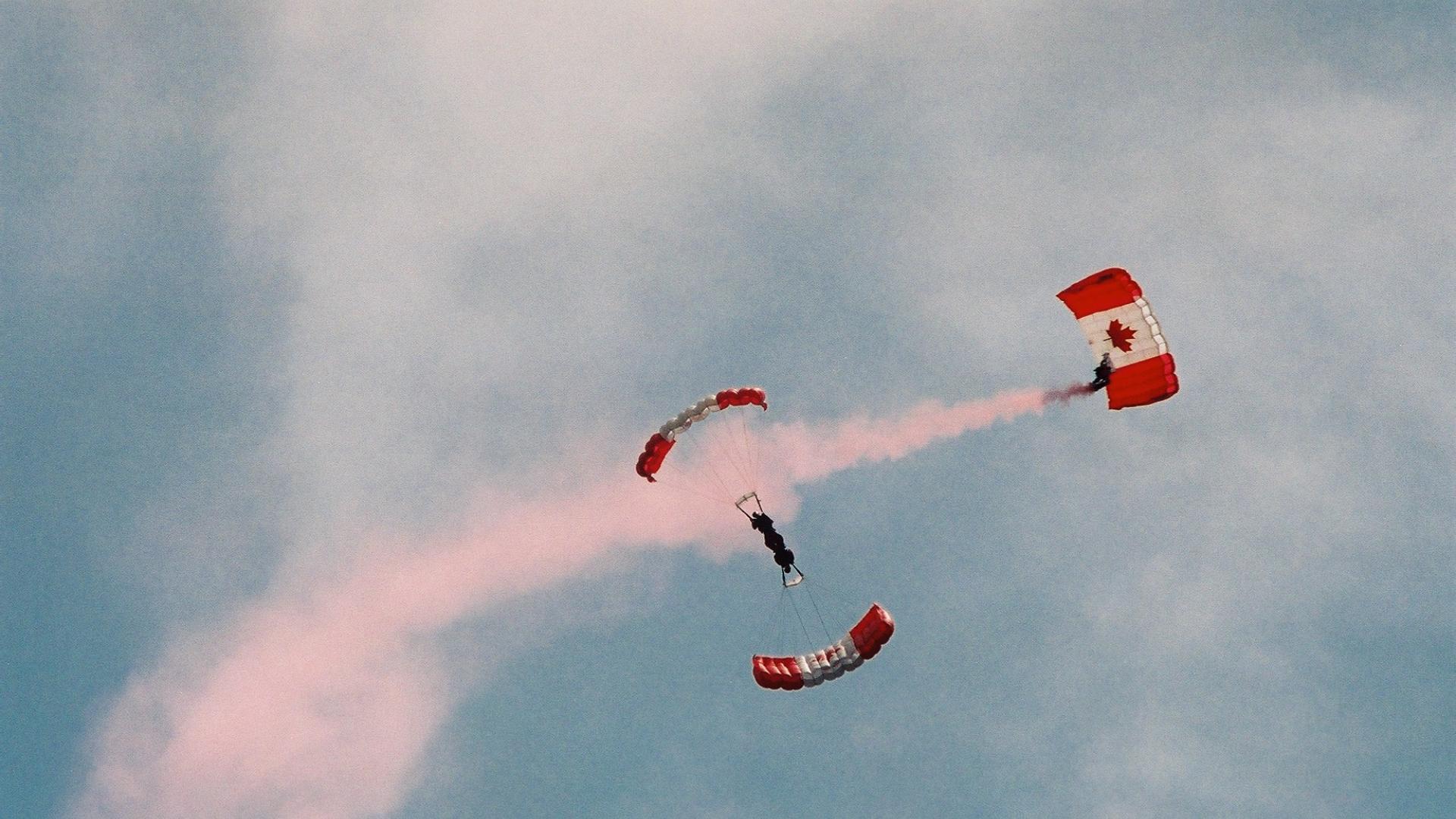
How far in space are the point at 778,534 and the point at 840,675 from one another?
4886 mm

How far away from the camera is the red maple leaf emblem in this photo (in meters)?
51.6

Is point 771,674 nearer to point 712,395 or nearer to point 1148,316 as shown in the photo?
point 712,395

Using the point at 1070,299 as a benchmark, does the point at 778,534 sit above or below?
below

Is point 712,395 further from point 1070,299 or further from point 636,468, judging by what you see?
point 1070,299

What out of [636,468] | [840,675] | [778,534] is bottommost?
[840,675]

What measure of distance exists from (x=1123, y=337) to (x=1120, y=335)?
0.39 ft

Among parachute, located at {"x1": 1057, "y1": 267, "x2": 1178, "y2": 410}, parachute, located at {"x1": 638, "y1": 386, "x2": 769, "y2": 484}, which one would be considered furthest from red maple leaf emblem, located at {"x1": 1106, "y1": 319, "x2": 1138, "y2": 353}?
parachute, located at {"x1": 638, "y1": 386, "x2": 769, "y2": 484}

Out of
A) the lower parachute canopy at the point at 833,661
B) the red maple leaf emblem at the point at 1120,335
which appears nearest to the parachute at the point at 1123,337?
the red maple leaf emblem at the point at 1120,335

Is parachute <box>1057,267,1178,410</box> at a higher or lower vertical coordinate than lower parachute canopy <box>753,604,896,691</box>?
higher

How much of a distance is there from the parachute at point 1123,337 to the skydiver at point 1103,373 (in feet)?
0.12

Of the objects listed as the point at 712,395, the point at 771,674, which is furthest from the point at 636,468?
the point at 771,674

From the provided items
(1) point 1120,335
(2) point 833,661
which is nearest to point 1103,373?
(1) point 1120,335

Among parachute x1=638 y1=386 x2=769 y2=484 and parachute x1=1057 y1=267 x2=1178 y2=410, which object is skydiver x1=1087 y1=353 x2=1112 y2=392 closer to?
parachute x1=1057 y1=267 x2=1178 y2=410

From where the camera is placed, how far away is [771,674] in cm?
4931
